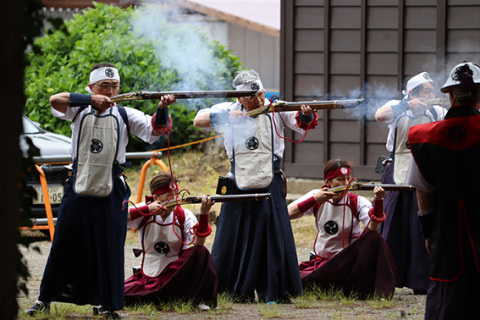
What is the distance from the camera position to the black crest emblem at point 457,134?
4141 millimetres

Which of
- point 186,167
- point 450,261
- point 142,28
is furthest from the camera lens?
point 186,167

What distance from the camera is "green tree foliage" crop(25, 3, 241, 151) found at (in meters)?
9.21

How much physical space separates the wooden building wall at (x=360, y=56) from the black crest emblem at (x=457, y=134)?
5.66 m

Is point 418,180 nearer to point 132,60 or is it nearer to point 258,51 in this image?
point 132,60

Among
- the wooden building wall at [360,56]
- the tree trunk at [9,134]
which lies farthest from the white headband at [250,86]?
the tree trunk at [9,134]

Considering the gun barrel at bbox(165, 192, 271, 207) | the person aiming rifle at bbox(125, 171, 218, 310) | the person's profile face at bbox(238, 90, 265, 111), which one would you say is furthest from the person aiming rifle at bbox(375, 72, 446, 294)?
the person aiming rifle at bbox(125, 171, 218, 310)

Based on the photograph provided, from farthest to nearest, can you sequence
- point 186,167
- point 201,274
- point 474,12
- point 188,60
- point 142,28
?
point 186,167
point 142,28
point 474,12
point 188,60
point 201,274

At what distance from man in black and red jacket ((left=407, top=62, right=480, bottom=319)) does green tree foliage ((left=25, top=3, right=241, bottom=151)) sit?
4.70 metres

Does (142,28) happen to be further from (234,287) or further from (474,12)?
(234,287)

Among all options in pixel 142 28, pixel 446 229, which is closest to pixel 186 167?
pixel 142 28

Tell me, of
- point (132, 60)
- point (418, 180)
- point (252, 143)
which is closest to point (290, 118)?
point (252, 143)

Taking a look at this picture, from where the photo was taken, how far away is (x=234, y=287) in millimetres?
6629

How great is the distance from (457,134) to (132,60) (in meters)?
7.65

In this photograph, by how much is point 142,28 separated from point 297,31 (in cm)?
229
